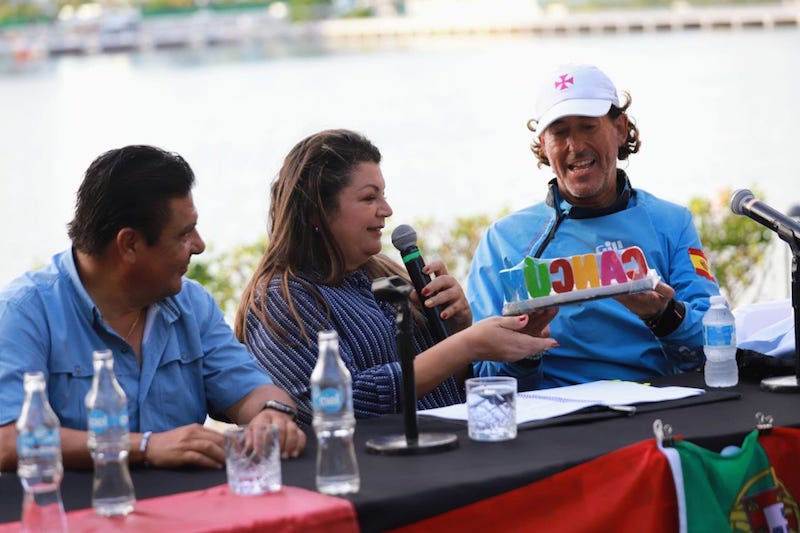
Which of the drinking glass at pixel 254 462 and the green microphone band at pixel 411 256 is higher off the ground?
the green microphone band at pixel 411 256

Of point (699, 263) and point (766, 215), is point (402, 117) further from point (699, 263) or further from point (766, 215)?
point (766, 215)

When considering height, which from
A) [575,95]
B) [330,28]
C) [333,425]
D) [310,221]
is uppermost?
[330,28]

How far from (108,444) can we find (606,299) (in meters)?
1.66

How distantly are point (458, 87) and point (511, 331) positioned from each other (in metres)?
37.5

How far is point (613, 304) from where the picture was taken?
3516 mm

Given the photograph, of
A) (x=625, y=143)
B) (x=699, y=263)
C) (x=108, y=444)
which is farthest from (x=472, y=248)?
(x=108, y=444)

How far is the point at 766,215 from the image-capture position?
3.04 m

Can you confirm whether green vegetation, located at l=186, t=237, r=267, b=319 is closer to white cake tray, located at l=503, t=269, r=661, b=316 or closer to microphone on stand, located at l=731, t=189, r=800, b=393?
white cake tray, located at l=503, t=269, r=661, b=316

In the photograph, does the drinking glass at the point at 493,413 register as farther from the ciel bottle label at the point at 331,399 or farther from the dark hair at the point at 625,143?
the dark hair at the point at 625,143

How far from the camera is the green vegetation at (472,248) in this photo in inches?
263

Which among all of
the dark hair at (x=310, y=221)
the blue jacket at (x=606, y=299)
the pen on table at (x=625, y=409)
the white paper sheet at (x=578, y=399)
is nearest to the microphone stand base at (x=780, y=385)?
the white paper sheet at (x=578, y=399)

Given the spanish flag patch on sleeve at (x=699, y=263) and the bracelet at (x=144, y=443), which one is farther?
the spanish flag patch on sleeve at (x=699, y=263)

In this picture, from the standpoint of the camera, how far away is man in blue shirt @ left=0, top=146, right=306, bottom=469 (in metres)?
2.67

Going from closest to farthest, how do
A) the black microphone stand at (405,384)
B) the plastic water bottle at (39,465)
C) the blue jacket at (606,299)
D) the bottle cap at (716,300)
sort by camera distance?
the plastic water bottle at (39,465) < the black microphone stand at (405,384) < the bottle cap at (716,300) < the blue jacket at (606,299)
